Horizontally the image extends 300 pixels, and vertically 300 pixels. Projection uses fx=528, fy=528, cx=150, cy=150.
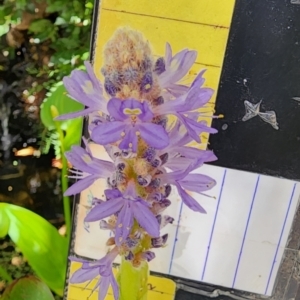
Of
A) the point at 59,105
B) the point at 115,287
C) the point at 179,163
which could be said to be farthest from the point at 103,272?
the point at 59,105

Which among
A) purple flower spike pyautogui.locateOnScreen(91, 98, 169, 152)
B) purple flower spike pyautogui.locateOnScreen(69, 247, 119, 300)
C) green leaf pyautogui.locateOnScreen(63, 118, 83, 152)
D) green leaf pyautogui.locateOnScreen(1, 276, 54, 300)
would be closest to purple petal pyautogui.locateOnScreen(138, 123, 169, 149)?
purple flower spike pyautogui.locateOnScreen(91, 98, 169, 152)

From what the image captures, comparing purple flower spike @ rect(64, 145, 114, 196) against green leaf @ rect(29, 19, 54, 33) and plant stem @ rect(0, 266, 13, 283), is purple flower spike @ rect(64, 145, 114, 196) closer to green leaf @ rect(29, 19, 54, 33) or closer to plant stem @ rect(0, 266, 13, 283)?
green leaf @ rect(29, 19, 54, 33)

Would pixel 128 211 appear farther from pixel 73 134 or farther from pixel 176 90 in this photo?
pixel 73 134

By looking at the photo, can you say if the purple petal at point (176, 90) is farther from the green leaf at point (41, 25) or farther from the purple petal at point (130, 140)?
the green leaf at point (41, 25)

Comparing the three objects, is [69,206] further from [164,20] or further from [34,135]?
[164,20]

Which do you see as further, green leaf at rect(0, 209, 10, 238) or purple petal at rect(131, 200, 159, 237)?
green leaf at rect(0, 209, 10, 238)

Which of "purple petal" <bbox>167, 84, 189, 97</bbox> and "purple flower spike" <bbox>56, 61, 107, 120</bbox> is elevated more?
"purple petal" <bbox>167, 84, 189, 97</bbox>
